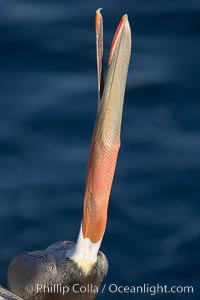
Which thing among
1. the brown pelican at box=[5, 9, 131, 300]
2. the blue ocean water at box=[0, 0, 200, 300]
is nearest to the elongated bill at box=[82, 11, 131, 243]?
the brown pelican at box=[5, 9, 131, 300]

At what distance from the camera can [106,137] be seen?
8789 mm

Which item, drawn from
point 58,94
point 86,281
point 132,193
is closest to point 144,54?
point 58,94

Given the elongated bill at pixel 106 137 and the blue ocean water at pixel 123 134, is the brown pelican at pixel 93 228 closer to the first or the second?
the elongated bill at pixel 106 137

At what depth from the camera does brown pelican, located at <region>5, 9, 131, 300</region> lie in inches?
341

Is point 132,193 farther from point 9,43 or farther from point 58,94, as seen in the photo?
point 9,43

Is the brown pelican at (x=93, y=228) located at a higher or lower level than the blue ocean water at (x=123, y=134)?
lower

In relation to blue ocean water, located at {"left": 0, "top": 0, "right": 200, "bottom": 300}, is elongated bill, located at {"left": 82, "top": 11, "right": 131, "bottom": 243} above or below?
below

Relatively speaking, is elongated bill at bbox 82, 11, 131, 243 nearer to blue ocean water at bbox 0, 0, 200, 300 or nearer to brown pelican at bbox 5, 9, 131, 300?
brown pelican at bbox 5, 9, 131, 300

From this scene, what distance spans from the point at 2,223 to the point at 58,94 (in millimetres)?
1620

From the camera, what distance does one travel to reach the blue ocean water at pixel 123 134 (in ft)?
34.7

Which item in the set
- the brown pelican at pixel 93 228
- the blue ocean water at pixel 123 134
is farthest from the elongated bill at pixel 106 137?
Answer: the blue ocean water at pixel 123 134

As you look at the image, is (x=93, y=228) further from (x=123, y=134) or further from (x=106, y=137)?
(x=123, y=134)

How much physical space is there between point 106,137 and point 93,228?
0.70 metres

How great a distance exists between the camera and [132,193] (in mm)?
10961
